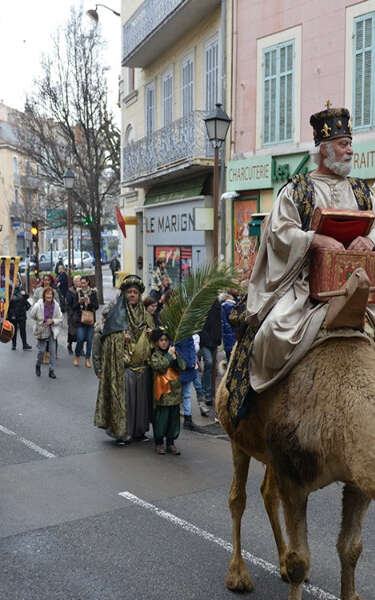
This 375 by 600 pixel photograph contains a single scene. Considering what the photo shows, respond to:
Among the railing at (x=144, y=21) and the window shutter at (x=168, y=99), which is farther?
the window shutter at (x=168, y=99)

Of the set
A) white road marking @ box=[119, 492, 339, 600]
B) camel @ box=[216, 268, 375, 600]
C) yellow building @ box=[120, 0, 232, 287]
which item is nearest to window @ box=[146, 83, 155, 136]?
yellow building @ box=[120, 0, 232, 287]

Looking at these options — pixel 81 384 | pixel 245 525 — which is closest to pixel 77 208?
pixel 81 384

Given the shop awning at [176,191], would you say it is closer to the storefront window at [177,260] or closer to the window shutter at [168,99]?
the storefront window at [177,260]

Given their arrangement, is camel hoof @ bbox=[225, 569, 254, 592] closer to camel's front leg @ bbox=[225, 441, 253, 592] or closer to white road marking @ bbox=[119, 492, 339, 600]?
camel's front leg @ bbox=[225, 441, 253, 592]

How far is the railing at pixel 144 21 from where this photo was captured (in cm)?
2077

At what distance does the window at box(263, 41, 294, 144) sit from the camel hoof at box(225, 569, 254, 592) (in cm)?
1243

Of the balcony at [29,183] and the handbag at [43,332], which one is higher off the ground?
the balcony at [29,183]

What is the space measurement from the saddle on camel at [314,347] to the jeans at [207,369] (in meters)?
6.63

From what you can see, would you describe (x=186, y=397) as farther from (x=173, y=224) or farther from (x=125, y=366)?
(x=173, y=224)

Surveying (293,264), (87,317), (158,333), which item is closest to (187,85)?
(87,317)

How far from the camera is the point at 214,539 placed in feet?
18.8

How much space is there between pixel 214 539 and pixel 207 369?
563 cm

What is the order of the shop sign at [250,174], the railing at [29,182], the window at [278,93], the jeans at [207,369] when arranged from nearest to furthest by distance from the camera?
the jeans at [207,369], the window at [278,93], the shop sign at [250,174], the railing at [29,182]

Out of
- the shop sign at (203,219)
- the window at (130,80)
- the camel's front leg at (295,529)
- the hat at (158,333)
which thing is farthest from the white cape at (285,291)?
the window at (130,80)
